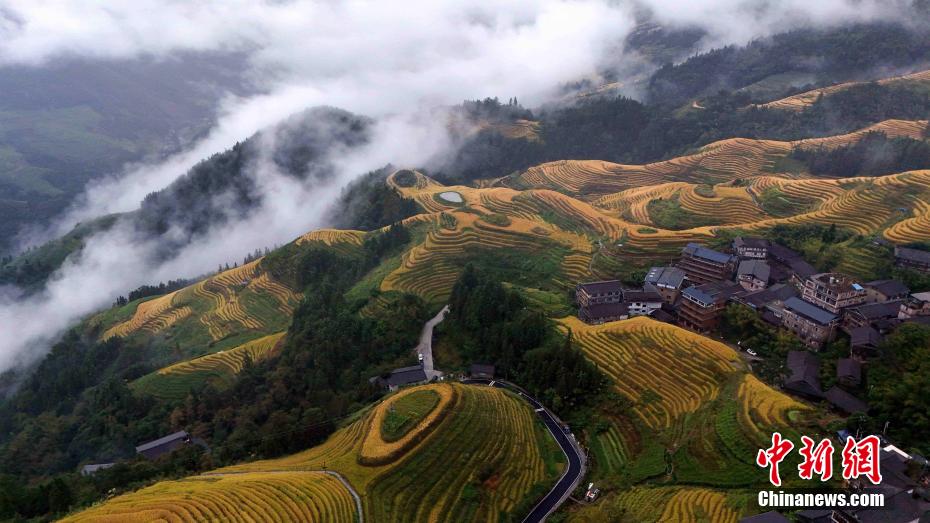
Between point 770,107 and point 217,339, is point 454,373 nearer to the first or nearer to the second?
point 217,339

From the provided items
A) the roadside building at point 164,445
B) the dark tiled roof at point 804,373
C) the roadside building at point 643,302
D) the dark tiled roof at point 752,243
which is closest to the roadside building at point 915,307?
the dark tiled roof at point 804,373

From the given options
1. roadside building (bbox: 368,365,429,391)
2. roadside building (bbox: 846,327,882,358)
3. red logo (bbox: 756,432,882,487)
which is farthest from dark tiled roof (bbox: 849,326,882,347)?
roadside building (bbox: 368,365,429,391)

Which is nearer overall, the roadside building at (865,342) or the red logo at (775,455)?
the red logo at (775,455)

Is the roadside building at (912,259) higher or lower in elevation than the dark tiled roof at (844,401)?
higher

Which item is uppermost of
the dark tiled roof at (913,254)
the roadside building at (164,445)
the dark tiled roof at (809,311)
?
the dark tiled roof at (913,254)

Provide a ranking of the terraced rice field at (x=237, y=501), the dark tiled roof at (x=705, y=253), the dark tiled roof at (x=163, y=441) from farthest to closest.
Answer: the dark tiled roof at (x=705, y=253)
the dark tiled roof at (x=163, y=441)
the terraced rice field at (x=237, y=501)

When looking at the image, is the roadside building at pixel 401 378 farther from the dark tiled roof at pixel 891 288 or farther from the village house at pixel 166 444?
the dark tiled roof at pixel 891 288

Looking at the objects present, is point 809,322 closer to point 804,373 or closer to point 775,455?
point 804,373
